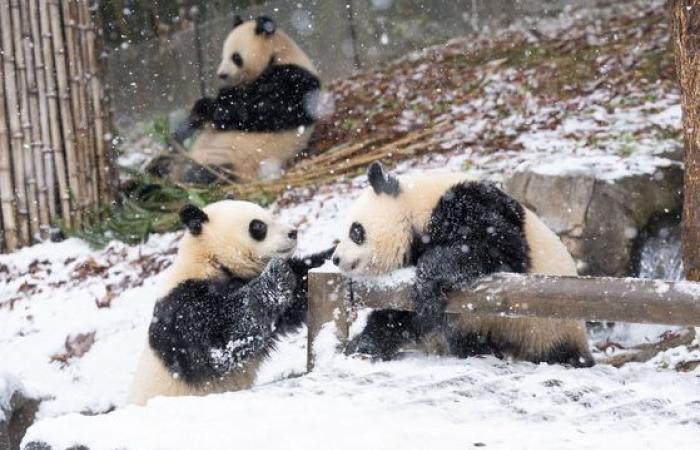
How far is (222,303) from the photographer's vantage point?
409cm

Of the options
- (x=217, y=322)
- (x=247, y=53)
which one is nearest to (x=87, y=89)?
(x=247, y=53)

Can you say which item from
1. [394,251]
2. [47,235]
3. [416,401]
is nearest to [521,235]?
[394,251]

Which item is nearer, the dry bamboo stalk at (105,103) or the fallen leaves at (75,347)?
the fallen leaves at (75,347)

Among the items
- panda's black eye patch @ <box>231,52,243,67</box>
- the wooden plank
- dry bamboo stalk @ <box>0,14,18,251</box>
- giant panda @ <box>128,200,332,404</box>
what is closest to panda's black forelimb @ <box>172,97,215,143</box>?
panda's black eye patch @ <box>231,52,243,67</box>

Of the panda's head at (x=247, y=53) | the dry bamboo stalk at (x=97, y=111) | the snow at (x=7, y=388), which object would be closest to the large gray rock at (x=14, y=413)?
the snow at (x=7, y=388)

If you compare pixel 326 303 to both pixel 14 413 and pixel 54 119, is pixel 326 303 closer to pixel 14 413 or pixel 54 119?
pixel 14 413

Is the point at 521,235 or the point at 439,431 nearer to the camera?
the point at 439,431

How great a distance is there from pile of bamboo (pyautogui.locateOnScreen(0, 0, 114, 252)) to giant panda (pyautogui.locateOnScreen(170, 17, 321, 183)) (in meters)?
1.02

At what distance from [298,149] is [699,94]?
4.70 m

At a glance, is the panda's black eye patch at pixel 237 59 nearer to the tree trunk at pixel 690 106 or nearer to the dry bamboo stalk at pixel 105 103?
the dry bamboo stalk at pixel 105 103

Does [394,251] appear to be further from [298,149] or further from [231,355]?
[298,149]

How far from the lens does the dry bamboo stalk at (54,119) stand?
25.0 feet

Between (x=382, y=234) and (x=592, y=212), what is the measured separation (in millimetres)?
2226

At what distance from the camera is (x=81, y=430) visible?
2814mm
